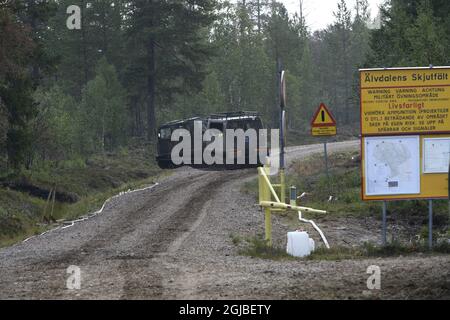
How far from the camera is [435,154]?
14719 millimetres

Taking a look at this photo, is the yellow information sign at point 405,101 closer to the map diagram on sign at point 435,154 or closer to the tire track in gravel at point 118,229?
the map diagram on sign at point 435,154

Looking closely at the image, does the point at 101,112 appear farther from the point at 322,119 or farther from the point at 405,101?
the point at 405,101

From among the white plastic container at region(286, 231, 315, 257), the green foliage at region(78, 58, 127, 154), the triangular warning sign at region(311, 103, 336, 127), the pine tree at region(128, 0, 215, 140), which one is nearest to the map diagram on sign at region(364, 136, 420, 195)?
the white plastic container at region(286, 231, 315, 257)

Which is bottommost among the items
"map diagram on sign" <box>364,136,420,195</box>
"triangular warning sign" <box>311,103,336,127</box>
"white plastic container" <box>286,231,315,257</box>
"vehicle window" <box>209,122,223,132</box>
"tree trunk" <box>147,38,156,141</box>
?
"white plastic container" <box>286,231,315,257</box>

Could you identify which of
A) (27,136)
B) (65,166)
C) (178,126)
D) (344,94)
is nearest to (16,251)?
(27,136)

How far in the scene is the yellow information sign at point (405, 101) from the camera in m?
14.6

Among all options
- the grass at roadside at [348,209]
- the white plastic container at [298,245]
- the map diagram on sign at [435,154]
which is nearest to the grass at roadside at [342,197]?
the grass at roadside at [348,209]

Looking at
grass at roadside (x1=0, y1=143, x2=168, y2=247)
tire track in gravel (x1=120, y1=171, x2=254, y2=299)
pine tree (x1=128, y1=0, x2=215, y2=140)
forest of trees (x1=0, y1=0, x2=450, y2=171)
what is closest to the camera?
tire track in gravel (x1=120, y1=171, x2=254, y2=299)

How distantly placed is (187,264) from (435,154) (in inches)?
214

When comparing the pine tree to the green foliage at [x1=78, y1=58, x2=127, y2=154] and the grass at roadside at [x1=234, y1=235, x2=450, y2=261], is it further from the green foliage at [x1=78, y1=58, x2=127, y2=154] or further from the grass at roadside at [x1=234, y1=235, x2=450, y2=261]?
the grass at roadside at [x1=234, y1=235, x2=450, y2=261]

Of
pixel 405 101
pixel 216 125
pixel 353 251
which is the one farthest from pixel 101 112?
pixel 353 251

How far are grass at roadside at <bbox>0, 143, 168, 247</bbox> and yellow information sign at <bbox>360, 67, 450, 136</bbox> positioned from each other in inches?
442

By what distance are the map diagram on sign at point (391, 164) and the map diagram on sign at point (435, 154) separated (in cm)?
18

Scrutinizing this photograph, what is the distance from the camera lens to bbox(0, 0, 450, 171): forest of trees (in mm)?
30516
